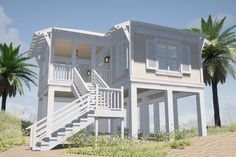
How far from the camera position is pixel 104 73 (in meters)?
20.5

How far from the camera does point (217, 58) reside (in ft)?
95.5

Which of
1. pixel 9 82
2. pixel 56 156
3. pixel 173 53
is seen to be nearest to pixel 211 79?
pixel 173 53

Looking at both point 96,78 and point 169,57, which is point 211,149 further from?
point 96,78

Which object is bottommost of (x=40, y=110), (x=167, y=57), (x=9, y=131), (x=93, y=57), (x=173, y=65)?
(x=9, y=131)

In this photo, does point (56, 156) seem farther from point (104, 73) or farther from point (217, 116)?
point (217, 116)

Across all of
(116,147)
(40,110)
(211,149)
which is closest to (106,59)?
(40,110)

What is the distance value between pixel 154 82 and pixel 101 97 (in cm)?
398

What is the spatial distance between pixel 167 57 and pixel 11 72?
1816 cm

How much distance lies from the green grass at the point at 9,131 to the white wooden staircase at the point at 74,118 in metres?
1.98

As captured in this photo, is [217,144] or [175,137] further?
[175,137]

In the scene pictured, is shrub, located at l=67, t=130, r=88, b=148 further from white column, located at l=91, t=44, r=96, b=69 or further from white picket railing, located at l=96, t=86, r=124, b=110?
white column, located at l=91, t=44, r=96, b=69

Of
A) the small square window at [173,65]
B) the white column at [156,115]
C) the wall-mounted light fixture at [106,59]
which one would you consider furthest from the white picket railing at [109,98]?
the white column at [156,115]

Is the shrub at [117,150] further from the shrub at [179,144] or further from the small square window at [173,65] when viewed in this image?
the small square window at [173,65]

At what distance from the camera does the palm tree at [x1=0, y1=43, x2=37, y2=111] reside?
98.5 ft
